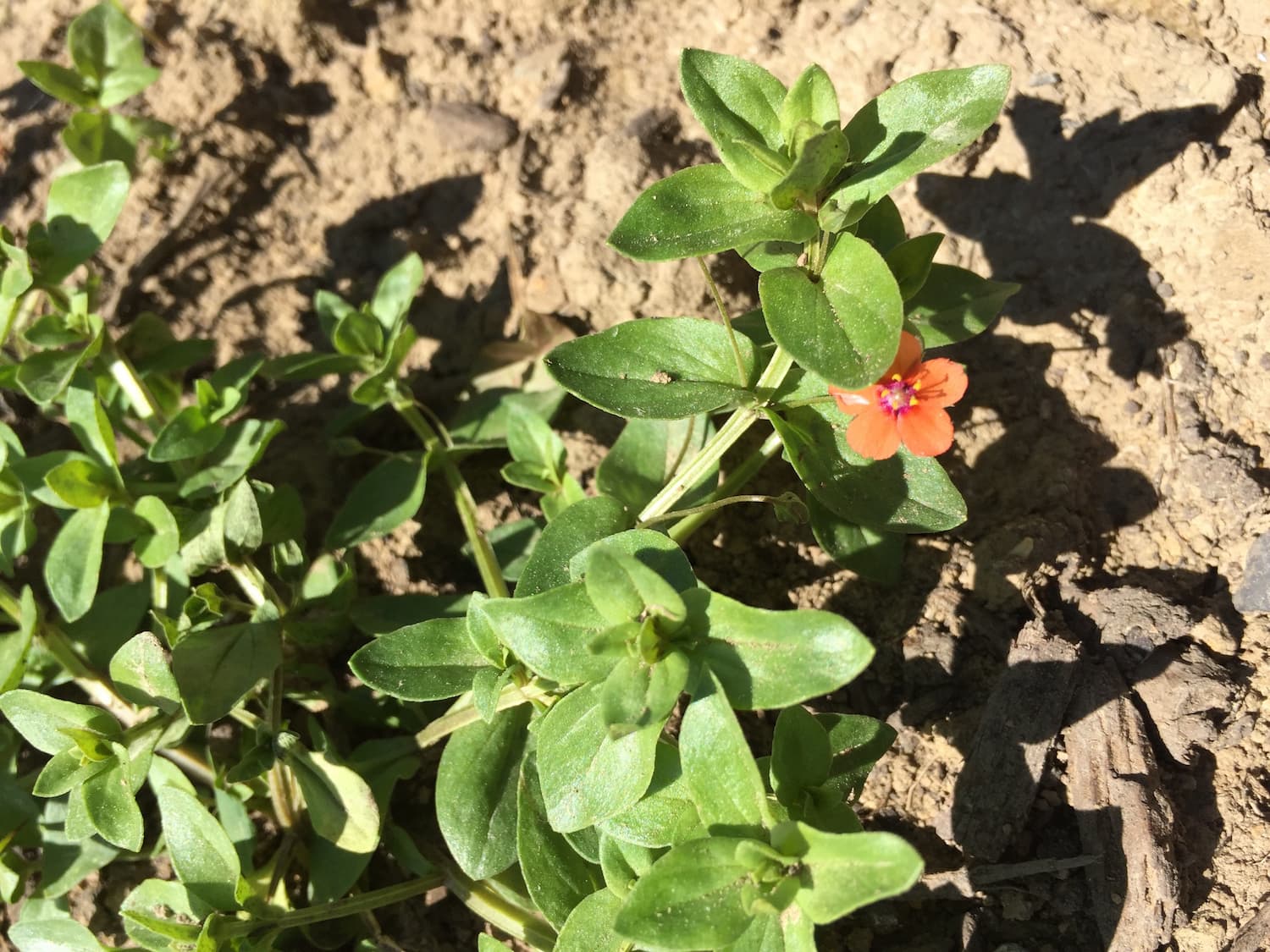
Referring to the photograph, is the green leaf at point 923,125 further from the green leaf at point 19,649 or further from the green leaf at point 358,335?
the green leaf at point 19,649

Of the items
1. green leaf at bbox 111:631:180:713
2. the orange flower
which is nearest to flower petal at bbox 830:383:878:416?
the orange flower

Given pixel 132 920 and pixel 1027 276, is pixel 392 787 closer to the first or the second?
pixel 132 920

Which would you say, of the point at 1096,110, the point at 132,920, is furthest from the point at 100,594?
the point at 1096,110

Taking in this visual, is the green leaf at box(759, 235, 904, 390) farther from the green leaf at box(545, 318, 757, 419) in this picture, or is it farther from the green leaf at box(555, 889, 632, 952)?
the green leaf at box(555, 889, 632, 952)

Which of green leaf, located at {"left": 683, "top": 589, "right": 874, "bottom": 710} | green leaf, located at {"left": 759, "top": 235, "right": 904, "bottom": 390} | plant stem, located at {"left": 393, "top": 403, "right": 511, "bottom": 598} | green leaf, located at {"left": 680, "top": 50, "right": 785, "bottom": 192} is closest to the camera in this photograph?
green leaf, located at {"left": 683, "top": 589, "right": 874, "bottom": 710}

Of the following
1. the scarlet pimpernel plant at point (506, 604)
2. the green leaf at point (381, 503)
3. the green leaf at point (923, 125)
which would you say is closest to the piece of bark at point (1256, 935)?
the scarlet pimpernel plant at point (506, 604)

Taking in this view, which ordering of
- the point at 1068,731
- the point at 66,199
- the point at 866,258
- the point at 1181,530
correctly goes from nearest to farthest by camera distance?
1. the point at 866,258
2. the point at 1068,731
3. the point at 1181,530
4. the point at 66,199
